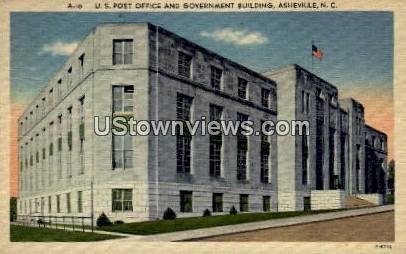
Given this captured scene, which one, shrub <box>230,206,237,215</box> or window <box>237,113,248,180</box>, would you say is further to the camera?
shrub <box>230,206,237,215</box>

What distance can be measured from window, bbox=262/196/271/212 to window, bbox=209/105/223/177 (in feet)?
10.5

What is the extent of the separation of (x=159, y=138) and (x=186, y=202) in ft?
9.90

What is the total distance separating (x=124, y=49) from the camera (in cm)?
1983

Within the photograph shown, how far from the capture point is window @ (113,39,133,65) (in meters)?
19.8

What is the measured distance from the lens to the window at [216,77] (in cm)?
2227

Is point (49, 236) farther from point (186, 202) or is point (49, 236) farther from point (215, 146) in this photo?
point (215, 146)

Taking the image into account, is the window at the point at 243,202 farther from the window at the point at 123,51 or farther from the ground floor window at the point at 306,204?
the window at the point at 123,51

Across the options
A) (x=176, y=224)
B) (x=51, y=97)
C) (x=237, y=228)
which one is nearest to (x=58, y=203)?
(x=51, y=97)

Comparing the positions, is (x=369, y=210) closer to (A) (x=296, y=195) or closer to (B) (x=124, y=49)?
(A) (x=296, y=195)

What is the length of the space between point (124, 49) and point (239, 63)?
13.4 feet

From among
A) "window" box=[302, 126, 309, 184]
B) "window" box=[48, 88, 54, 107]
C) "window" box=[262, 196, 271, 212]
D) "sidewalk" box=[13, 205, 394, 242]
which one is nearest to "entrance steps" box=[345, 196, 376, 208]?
"window" box=[302, 126, 309, 184]

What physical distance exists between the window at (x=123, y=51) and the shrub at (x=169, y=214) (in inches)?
210

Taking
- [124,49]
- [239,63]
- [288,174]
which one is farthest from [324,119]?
[124,49]

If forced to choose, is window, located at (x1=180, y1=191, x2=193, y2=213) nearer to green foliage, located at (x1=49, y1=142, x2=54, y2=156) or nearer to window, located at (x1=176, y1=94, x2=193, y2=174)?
window, located at (x1=176, y1=94, x2=193, y2=174)
